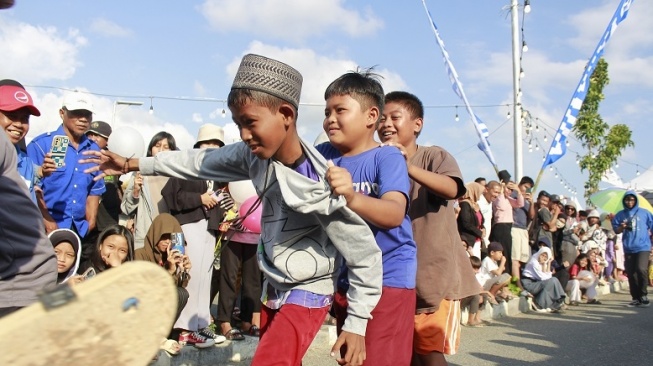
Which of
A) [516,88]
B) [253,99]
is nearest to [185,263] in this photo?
[253,99]

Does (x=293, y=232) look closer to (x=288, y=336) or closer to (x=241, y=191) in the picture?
(x=288, y=336)

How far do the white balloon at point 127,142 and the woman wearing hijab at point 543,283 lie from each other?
26.0 feet

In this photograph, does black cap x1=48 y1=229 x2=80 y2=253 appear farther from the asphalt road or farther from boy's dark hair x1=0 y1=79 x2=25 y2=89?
the asphalt road

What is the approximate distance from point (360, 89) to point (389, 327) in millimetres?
1121

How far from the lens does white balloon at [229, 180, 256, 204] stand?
22.1 feet

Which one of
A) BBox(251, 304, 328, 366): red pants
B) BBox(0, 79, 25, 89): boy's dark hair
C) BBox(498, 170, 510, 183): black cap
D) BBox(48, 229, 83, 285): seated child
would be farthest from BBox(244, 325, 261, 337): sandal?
BBox(498, 170, 510, 183): black cap

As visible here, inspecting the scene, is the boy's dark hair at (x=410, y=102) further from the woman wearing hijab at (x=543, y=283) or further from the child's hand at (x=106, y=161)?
the woman wearing hijab at (x=543, y=283)

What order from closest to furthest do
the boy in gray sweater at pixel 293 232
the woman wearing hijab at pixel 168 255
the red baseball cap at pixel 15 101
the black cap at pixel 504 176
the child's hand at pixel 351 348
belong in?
1. the boy in gray sweater at pixel 293 232
2. the child's hand at pixel 351 348
3. the red baseball cap at pixel 15 101
4. the woman wearing hijab at pixel 168 255
5. the black cap at pixel 504 176

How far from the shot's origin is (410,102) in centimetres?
394

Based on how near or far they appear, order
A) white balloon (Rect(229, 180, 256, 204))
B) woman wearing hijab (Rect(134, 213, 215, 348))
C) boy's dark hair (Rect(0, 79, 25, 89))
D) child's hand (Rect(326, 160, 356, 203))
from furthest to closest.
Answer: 1. white balloon (Rect(229, 180, 256, 204))
2. woman wearing hijab (Rect(134, 213, 215, 348))
3. boy's dark hair (Rect(0, 79, 25, 89))
4. child's hand (Rect(326, 160, 356, 203))

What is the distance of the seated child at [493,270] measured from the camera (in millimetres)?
10656

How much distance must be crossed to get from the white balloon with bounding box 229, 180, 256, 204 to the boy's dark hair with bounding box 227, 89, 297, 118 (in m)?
4.02

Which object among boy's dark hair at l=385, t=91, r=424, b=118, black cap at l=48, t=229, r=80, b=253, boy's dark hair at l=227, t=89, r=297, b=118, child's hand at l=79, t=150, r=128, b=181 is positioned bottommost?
black cap at l=48, t=229, r=80, b=253

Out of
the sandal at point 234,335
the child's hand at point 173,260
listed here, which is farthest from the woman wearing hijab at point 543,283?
the child's hand at point 173,260
